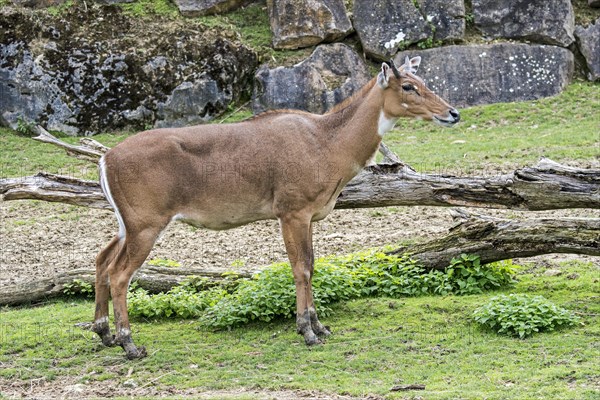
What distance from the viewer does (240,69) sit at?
55.2 feet

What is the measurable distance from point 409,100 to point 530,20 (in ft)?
28.7

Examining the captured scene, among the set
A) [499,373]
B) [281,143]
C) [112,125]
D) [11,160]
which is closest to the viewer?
[499,373]

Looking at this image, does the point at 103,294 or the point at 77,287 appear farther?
the point at 77,287

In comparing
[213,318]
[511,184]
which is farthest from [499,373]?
[213,318]

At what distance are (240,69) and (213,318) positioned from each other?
8.38 meters

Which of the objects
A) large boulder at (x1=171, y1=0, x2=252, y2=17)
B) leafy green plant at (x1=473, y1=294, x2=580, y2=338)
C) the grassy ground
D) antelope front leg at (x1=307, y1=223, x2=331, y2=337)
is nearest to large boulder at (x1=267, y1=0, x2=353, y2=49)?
large boulder at (x1=171, y1=0, x2=252, y2=17)

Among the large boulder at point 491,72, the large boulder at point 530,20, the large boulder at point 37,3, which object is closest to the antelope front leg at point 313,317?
the large boulder at point 491,72

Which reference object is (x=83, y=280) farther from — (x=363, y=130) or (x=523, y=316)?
(x=523, y=316)

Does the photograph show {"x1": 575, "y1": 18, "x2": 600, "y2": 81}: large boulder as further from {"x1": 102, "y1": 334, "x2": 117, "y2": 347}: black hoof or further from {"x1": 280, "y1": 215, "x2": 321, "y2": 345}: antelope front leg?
{"x1": 102, "y1": 334, "x2": 117, "y2": 347}: black hoof

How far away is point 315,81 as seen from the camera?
16.5 m

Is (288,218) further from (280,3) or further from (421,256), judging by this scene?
(280,3)

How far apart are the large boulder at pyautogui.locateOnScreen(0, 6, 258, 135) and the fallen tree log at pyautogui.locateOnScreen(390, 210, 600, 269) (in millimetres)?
7408

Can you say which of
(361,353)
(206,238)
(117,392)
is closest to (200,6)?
(206,238)

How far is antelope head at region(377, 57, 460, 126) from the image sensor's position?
9.12 meters
